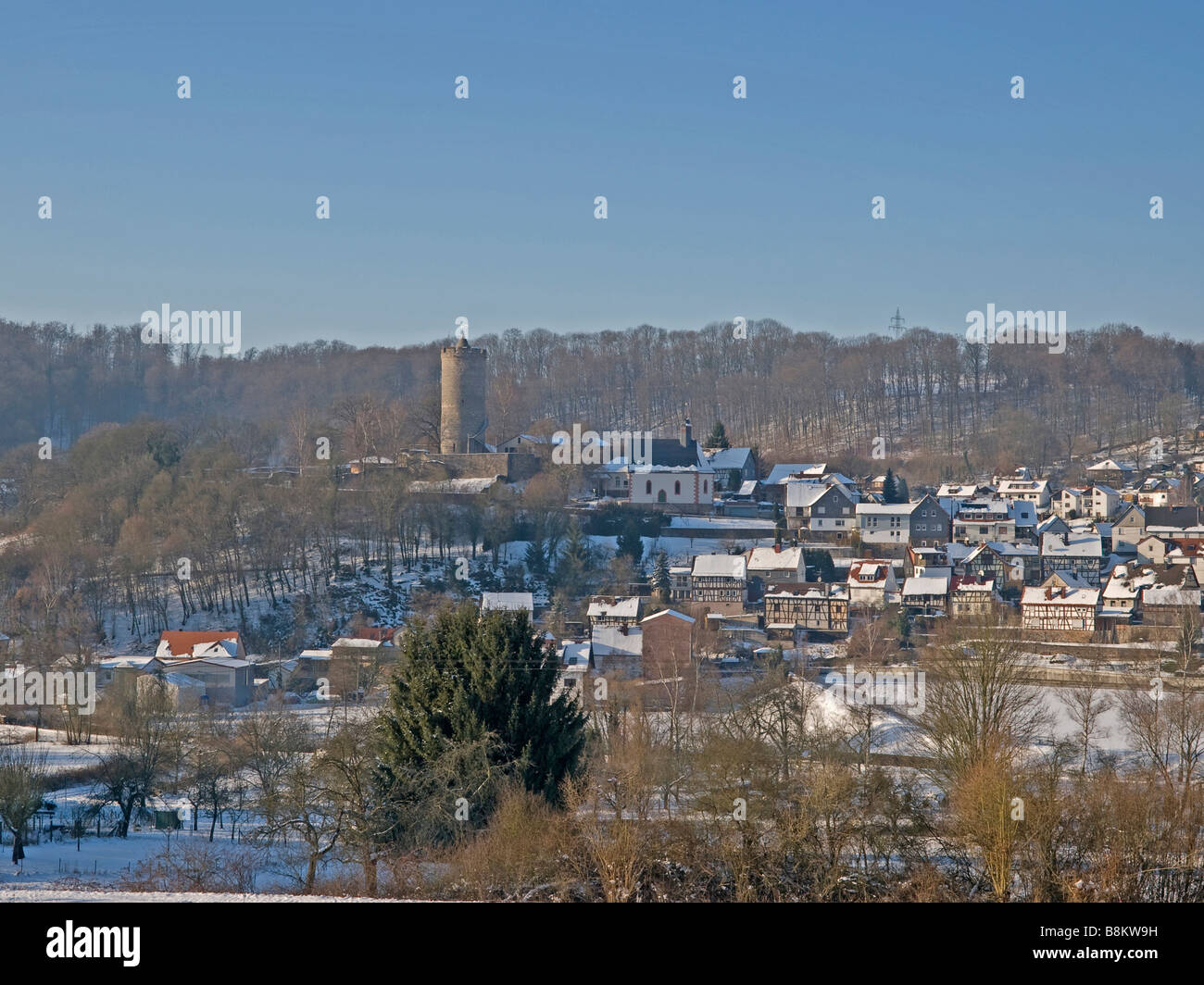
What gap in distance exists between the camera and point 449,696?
609 inches

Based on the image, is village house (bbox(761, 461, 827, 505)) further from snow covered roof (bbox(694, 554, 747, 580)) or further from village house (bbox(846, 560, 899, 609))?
village house (bbox(846, 560, 899, 609))

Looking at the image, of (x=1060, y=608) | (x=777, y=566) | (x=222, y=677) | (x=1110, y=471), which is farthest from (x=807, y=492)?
(x=222, y=677)

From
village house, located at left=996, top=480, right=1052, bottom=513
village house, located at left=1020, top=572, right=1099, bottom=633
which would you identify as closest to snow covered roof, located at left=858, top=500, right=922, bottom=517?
village house, located at left=996, top=480, right=1052, bottom=513

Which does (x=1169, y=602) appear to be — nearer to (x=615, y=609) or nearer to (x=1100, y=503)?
(x=615, y=609)

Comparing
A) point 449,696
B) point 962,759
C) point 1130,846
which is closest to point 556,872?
point 449,696

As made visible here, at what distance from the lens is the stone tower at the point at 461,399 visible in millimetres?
52844

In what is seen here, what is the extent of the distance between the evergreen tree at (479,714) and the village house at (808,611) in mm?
20806

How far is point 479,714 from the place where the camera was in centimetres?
1544

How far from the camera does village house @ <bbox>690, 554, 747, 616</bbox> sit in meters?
37.8

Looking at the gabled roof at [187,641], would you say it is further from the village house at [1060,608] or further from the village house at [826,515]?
the village house at [1060,608]

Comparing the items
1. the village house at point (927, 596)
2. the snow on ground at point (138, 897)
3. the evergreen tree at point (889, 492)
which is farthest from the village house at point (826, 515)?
the snow on ground at point (138, 897)

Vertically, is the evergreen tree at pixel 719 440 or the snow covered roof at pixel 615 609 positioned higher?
the evergreen tree at pixel 719 440

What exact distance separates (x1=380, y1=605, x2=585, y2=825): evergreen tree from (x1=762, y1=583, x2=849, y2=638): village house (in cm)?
2081
